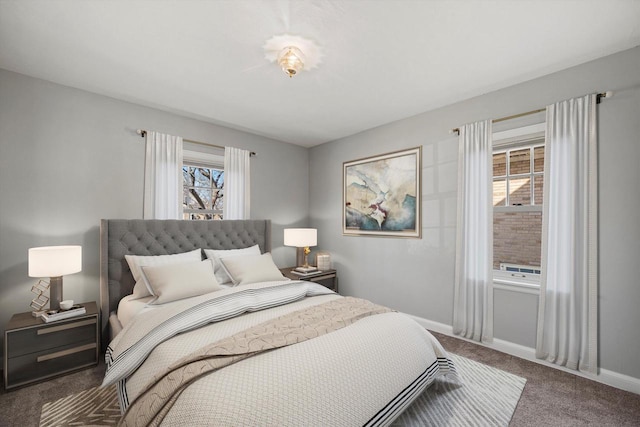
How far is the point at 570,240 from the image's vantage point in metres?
2.43

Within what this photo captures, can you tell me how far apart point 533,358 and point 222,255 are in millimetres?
3287

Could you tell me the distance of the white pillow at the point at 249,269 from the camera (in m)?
3.10

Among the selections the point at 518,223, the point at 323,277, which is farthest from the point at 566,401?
the point at 518,223

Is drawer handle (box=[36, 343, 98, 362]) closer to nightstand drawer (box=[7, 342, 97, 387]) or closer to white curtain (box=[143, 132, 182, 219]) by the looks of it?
nightstand drawer (box=[7, 342, 97, 387])

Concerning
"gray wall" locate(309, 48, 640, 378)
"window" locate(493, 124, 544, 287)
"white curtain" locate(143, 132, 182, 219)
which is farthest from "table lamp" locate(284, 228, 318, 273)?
"window" locate(493, 124, 544, 287)

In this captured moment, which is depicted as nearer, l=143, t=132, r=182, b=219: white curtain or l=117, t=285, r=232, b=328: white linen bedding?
l=117, t=285, r=232, b=328: white linen bedding

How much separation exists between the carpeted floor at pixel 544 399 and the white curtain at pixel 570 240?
0.20 m

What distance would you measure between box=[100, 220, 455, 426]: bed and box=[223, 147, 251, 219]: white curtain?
1180 millimetres

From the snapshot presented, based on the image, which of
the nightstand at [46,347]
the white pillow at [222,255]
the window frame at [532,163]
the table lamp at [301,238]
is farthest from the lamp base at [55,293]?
the window frame at [532,163]

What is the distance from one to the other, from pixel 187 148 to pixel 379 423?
3413mm

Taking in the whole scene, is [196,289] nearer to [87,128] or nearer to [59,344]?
[59,344]

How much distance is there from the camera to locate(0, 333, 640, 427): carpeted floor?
1.90 metres

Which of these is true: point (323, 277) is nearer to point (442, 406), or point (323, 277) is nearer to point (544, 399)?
point (442, 406)

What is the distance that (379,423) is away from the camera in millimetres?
1501
